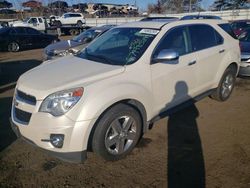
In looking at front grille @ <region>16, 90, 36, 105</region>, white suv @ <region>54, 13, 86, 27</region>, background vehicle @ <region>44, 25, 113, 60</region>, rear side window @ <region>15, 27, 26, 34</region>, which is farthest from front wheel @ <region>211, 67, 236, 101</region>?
white suv @ <region>54, 13, 86, 27</region>

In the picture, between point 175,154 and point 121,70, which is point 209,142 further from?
point 121,70

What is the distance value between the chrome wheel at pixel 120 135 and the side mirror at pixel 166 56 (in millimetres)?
930

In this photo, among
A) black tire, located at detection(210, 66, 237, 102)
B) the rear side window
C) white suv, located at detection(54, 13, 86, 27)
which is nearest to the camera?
black tire, located at detection(210, 66, 237, 102)

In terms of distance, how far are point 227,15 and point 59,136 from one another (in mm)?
35078

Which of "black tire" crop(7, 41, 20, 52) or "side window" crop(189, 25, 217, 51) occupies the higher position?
"side window" crop(189, 25, 217, 51)

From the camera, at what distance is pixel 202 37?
4781 millimetres

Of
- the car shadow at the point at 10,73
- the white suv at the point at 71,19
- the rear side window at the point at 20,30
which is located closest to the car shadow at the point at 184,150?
the car shadow at the point at 10,73

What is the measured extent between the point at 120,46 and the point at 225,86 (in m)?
2.78

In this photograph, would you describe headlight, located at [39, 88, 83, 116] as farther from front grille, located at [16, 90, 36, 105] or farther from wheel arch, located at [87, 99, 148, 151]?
wheel arch, located at [87, 99, 148, 151]

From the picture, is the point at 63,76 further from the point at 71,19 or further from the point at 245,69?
the point at 71,19

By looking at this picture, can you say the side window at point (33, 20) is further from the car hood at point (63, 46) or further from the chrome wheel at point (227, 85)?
the chrome wheel at point (227, 85)

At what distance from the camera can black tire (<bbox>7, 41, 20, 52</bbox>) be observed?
52.2 ft

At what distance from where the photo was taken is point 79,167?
351 centimetres

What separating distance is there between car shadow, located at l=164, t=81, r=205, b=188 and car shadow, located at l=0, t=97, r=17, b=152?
258 cm
